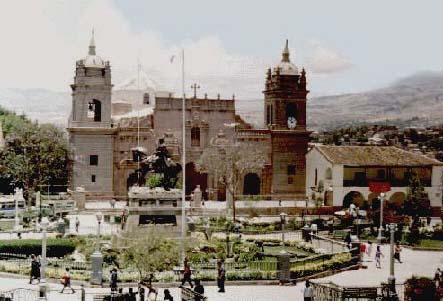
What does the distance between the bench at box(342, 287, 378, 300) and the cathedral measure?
39559 millimetres

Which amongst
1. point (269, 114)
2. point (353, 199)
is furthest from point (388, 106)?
point (269, 114)


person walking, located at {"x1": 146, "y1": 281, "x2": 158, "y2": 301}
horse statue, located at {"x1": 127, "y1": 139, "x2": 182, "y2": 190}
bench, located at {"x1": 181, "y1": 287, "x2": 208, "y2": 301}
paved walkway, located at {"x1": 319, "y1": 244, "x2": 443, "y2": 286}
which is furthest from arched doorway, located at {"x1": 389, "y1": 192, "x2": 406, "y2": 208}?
bench, located at {"x1": 181, "y1": 287, "x2": 208, "y2": 301}

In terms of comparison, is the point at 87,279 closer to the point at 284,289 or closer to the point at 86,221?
the point at 284,289

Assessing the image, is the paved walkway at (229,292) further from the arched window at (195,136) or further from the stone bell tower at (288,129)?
the stone bell tower at (288,129)

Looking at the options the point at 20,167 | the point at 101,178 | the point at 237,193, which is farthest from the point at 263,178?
the point at 20,167

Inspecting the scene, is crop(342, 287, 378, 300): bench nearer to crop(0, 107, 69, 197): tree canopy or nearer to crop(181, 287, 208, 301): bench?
crop(181, 287, 208, 301): bench

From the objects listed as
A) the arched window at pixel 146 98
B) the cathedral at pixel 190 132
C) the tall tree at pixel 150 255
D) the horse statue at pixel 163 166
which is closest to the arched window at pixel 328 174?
the cathedral at pixel 190 132

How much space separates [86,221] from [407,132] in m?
33.0

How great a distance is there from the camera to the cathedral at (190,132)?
63438 millimetres

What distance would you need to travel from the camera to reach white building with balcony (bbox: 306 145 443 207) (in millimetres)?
59594

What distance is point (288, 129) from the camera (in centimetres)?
6762

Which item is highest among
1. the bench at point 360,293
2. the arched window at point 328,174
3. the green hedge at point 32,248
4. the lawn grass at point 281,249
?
the arched window at point 328,174

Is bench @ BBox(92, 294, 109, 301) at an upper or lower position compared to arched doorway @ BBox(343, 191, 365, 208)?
lower

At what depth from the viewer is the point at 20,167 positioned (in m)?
57.4
